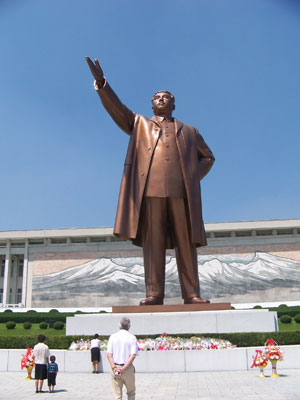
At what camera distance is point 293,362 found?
21.2ft

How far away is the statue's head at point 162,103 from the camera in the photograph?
7047mm

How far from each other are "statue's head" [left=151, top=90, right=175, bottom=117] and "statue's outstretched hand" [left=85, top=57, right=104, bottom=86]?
3.62 ft

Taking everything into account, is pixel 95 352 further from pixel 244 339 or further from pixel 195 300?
pixel 244 339

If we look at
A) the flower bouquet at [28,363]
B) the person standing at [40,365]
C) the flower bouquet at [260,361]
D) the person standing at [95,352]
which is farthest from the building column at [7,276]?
the flower bouquet at [260,361]

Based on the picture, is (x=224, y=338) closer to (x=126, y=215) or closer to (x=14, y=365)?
(x=126, y=215)

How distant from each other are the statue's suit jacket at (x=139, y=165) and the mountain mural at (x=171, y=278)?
72.6ft

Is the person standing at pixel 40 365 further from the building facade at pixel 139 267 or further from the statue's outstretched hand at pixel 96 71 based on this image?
the building facade at pixel 139 267

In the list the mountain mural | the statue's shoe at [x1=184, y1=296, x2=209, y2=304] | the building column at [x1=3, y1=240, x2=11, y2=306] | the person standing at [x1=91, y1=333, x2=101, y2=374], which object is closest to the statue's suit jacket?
the statue's shoe at [x1=184, y1=296, x2=209, y2=304]

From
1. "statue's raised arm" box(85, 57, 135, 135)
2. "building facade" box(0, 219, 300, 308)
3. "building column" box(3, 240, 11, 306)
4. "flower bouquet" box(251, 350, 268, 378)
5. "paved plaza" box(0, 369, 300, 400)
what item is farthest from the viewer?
"building column" box(3, 240, 11, 306)

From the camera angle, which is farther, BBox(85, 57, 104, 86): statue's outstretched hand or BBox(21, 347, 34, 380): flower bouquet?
BBox(21, 347, 34, 380): flower bouquet

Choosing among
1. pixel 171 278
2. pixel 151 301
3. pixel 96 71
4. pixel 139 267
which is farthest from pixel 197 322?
pixel 139 267

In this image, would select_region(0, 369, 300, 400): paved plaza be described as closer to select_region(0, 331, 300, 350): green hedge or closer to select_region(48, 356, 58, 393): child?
select_region(48, 356, 58, 393): child

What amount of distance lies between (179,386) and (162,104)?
4.35 m

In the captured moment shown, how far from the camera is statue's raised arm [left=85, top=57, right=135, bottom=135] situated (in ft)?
20.6
